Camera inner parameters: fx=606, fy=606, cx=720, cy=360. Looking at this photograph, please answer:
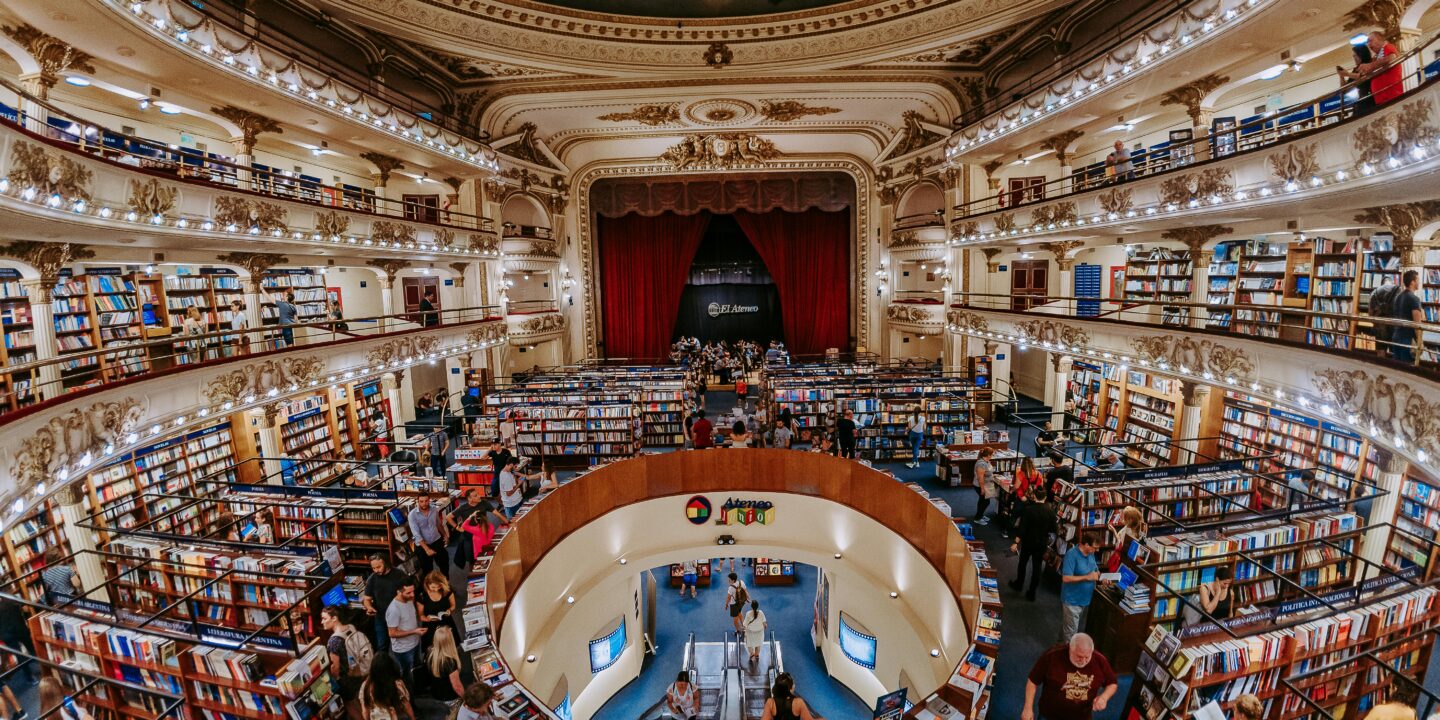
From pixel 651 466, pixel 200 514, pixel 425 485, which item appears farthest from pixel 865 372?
pixel 200 514

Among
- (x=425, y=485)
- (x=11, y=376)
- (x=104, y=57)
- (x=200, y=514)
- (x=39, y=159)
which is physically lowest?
(x=200, y=514)

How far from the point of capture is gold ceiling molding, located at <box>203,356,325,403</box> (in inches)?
299

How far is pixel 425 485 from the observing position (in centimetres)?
765

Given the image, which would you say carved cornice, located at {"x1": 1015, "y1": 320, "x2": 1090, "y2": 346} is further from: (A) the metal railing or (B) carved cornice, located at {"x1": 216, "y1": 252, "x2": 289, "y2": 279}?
(B) carved cornice, located at {"x1": 216, "y1": 252, "x2": 289, "y2": 279}

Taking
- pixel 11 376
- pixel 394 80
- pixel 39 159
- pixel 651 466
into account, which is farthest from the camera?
pixel 394 80

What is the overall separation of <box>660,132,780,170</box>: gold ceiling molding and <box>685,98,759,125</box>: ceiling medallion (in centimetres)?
85

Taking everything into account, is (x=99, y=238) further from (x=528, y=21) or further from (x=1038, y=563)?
(x=1038, y=563)

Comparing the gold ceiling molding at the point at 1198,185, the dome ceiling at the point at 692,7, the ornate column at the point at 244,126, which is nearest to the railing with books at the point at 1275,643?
the gold ceiling molding at the point at 1198,185

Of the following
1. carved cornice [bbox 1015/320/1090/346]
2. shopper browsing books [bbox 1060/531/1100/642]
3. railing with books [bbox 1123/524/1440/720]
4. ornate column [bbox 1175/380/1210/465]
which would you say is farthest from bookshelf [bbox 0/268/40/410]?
ornate column [bbox 1175/380/1210/465]

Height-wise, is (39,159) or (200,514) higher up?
(39,159)

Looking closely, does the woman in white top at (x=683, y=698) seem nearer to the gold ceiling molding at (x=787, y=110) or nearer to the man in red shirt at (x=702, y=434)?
the man in red shirt at (x=702, y=434)

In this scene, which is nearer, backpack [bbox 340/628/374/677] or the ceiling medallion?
backpack [bbox 340/628/374/677]

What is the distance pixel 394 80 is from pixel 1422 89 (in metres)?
15.2

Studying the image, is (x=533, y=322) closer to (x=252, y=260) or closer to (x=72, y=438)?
(x=252, y=260)
